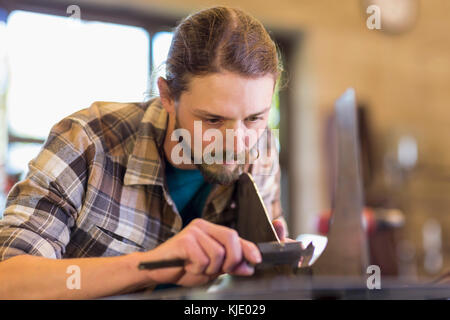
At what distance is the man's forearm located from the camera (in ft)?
1.48

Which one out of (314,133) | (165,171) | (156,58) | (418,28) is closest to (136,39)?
(156,58)

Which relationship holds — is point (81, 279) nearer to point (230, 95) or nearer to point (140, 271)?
point (140, 271)

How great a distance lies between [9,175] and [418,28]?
2.79 meters

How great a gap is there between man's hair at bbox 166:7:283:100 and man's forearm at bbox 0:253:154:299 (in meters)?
0.20

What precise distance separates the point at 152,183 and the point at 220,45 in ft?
0.66

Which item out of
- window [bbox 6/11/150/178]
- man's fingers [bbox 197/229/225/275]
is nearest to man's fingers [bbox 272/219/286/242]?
man's fingers [bbox 197/229/225/275]

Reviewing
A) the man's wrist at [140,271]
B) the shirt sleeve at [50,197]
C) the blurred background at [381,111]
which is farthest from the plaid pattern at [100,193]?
the blurred background at [381,111]

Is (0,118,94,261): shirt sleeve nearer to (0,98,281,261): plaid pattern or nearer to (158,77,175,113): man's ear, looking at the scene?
(0,98,281,261): plaid pattern

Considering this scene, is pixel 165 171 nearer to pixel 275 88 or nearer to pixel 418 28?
pixel 275 88

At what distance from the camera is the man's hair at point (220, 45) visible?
0.50 m

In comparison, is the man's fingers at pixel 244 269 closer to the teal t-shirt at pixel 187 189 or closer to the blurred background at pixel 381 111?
the teal t-shirt at pixel 187 189

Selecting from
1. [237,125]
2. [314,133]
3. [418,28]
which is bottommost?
[314,133]

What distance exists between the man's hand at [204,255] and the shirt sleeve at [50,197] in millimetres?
174
